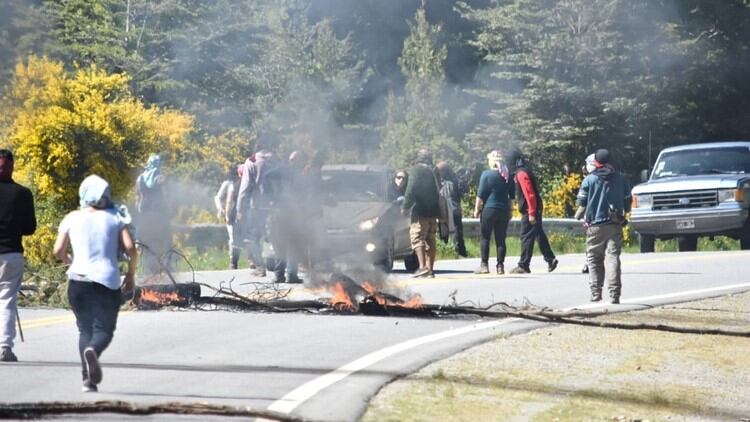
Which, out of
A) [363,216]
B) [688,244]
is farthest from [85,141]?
[363,216]

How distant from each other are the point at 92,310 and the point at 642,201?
60.1 ft

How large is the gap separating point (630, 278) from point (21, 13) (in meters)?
10.2

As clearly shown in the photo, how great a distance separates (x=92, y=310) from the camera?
1087 cm

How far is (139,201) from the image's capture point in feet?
71.4

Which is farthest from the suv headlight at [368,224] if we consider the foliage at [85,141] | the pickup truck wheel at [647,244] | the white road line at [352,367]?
the foliage at [85,141]

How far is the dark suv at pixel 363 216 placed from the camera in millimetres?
20547

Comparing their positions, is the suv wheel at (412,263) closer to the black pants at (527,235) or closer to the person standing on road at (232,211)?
the black pants at (527,235)

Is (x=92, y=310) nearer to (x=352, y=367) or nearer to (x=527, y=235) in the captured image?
(x=352, y=367)

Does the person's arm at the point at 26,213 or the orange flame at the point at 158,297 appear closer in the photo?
the person's arm at the point at 26,213

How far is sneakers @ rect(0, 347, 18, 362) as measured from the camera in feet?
40.2

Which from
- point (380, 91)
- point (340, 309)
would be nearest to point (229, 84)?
point (380, 91)

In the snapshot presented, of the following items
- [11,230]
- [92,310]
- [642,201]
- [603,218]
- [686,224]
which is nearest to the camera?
[92,310]

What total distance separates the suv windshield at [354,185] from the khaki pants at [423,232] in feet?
2.50

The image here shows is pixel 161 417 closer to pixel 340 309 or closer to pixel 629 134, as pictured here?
pixel 340 309
